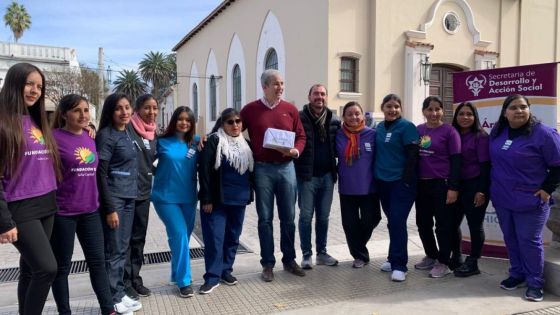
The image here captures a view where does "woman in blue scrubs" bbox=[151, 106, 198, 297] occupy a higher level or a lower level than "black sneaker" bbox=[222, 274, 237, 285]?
higher

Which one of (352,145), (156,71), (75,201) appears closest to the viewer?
(75,201)

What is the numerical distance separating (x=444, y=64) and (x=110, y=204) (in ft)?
55.3

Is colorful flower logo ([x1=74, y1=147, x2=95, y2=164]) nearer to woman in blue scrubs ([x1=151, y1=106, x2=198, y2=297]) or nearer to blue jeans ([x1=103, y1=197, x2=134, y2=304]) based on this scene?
blue jeans ([x1=103, y1=197, x2=134, y2=304])

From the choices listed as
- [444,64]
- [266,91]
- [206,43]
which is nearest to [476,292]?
[266,91]

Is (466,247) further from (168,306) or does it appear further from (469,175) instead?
(168,306)

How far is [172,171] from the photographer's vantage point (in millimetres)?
4160

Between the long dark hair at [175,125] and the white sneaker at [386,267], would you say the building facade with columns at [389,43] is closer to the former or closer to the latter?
the white sneaker at [386,267]

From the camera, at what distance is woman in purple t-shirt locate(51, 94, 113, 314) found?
127 inches

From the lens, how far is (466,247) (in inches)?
207

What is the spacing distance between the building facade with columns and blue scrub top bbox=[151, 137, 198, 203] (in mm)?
12035

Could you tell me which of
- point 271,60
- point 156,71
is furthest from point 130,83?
point 271,60

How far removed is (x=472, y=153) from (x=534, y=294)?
1.44 metres

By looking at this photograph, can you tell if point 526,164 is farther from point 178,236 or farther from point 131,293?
point 131,293

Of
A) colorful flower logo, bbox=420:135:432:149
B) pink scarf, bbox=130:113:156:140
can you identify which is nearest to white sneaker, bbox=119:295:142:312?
pink scarf, bbox=130:113:156:140
